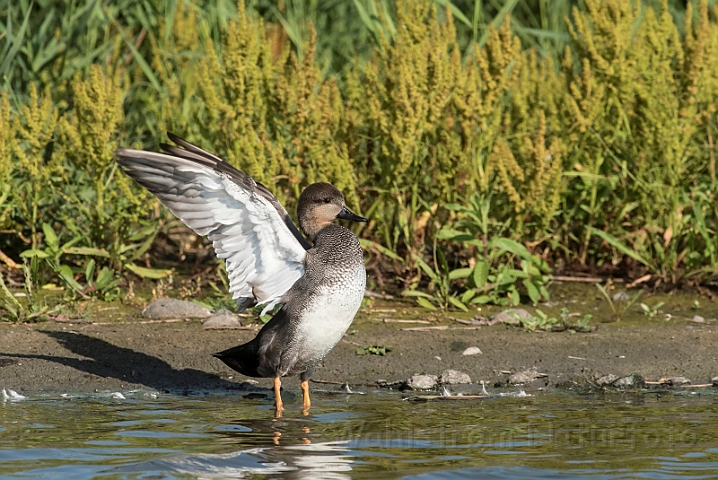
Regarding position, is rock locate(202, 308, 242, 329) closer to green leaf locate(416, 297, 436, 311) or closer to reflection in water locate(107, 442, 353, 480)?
green leaf locate(416, 297, 436, 311)

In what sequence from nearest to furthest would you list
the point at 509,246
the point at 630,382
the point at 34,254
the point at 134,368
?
the point at 630,382 < the point at 134,368 < the point at 509,246 < the point at 34,254

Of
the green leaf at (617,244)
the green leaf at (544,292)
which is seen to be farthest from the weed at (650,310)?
the green leaf at (544,292)

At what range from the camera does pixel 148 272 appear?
724 centimetres

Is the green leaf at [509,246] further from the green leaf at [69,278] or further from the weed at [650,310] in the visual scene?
the green leaf at [69,278]

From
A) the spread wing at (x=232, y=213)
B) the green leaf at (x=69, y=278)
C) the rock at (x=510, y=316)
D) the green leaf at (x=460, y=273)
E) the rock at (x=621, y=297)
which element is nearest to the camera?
the spread wing at (x=232, y=213)

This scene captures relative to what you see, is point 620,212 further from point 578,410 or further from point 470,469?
point 470,469

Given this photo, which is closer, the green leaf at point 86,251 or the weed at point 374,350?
the weed at point 374,350

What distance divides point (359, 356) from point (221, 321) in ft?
2.87

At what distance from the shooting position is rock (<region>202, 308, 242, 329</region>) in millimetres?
6561

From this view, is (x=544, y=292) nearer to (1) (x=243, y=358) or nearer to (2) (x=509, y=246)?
(2) (x=509, y=246)

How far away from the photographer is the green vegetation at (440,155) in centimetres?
675

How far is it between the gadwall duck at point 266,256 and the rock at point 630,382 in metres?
1.41

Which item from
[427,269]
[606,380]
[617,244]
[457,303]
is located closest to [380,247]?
[427,269]

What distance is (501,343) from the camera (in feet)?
20.7
